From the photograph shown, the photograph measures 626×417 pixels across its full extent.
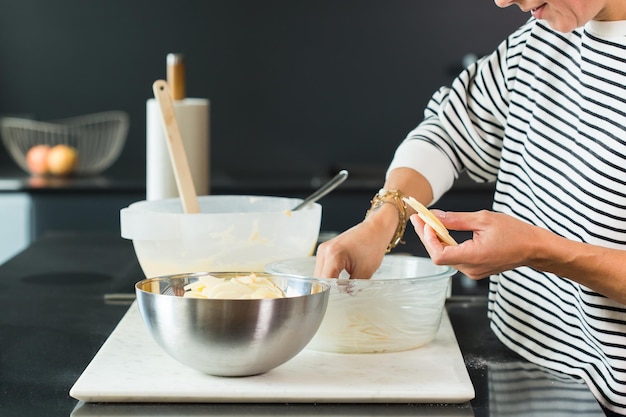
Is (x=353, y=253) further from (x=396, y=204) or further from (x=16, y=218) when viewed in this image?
(x=16, y=218)

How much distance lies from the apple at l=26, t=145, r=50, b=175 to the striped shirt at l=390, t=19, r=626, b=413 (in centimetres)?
196

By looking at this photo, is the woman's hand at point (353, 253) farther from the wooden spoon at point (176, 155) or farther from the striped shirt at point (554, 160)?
the wooden spoon at point (176, 155)

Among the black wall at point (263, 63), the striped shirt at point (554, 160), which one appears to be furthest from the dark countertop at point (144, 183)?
the striped shirt at point (554, 160)

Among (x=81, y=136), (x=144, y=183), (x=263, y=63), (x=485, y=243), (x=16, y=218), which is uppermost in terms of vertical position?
(x=263, y=63)

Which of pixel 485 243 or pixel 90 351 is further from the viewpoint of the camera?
pixel 90 351

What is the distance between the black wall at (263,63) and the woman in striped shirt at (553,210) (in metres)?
2.08

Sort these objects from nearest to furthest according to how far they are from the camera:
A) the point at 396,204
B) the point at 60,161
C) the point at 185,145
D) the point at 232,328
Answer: the point at 232,328, the point at 396,204, the point at 185,145, the point at 60,161

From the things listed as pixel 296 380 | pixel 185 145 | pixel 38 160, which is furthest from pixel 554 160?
pixel 38 160

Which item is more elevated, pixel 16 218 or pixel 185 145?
pixel 185 145

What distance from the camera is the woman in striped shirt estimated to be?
1.10 m

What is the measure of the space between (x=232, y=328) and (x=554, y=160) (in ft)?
1.91

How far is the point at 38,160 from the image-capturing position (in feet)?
10.6

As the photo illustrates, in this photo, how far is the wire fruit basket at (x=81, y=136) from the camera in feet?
11.1

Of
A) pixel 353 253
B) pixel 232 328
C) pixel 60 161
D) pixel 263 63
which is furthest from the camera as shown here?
pixel 263 63
